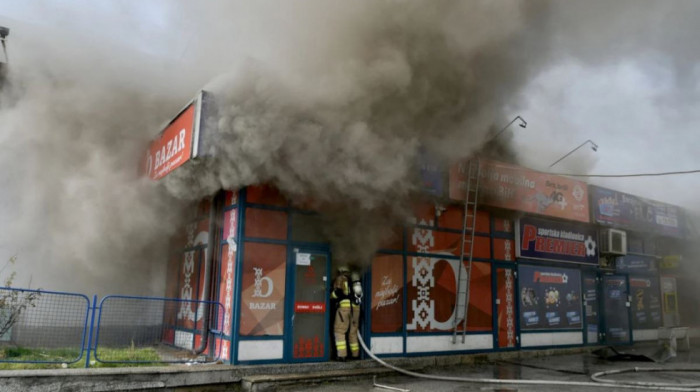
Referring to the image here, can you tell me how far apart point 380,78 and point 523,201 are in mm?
5107

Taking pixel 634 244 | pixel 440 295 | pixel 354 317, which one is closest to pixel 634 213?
pixel 634 244

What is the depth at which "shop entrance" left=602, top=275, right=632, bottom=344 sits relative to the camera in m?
12.6

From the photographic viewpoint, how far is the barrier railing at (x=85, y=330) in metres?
7.04

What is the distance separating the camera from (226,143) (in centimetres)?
734

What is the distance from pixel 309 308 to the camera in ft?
26.7

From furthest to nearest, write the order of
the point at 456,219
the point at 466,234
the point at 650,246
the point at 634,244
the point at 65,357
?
the point at 650,246 → the point at 634,244 → the point at 466,234 → the point at 456,219 → the point at 65,357

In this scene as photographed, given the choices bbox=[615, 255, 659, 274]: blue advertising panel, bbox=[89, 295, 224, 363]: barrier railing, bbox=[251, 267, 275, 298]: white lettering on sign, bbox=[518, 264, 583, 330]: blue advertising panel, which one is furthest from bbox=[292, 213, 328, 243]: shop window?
bbox=[615, 255, 659, 274]: blue advertising panel

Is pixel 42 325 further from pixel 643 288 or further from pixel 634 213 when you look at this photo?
pixel 643 288

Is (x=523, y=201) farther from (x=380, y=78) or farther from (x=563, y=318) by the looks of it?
(x=380, y=78)

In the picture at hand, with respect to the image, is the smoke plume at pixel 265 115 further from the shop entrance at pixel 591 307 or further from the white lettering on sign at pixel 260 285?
the shop entrance at pixel 591 307

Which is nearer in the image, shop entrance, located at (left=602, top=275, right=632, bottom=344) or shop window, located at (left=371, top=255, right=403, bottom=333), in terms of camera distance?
shop window, located at (left=371, top=255, right=403, bottom=333)

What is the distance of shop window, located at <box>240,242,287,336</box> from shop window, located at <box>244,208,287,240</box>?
15 cm

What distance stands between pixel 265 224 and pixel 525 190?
589 centimetres

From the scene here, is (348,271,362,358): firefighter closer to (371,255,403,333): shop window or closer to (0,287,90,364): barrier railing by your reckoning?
(371,255,403,333): shop window
